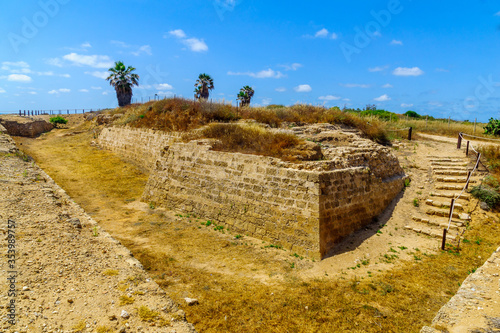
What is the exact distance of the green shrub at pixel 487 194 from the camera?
9.55 metres

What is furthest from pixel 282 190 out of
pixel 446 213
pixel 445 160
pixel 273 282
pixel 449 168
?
pixel 445 160

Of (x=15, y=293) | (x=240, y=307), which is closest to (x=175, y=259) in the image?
(x=240, y=307)

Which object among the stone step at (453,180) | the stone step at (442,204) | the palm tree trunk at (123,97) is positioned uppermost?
the palm tree trunk at (123,97)

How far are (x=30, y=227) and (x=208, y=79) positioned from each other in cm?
2683

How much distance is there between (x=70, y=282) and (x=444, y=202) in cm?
1112

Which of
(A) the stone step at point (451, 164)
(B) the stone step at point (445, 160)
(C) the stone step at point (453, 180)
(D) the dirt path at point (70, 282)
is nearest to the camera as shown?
(D) the dirt path at point (70, 282)

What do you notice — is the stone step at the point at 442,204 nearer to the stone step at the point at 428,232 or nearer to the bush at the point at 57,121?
the stone step at the point at 428,232

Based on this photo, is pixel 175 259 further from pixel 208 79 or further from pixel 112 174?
pixel 208 79

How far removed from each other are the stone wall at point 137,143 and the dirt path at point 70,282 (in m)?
8.54

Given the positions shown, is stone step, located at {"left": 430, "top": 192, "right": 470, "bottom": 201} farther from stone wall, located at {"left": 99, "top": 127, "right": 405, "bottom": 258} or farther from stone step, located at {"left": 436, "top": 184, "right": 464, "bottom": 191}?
stone wall, located at {"left": 99, "top": 127, "right": 405, "bottom": 258}

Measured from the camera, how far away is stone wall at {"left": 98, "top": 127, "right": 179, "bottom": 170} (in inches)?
640

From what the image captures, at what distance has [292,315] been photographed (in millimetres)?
5199

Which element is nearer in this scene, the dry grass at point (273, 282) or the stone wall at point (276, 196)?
the dry grass at point (273, 282)

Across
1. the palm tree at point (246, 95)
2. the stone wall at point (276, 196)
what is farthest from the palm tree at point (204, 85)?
the stone wall at point (276, 196)
